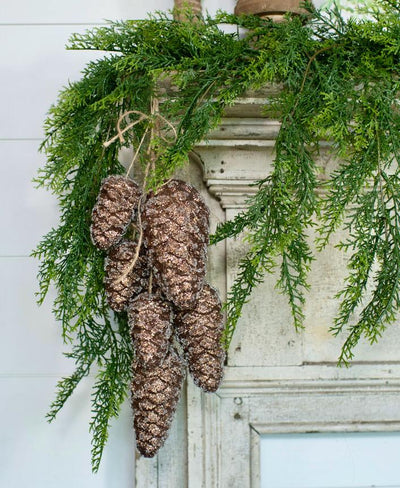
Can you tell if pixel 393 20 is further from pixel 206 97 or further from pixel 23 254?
pixel 23 254

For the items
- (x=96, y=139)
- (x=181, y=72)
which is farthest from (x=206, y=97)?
(x=96, y=139)

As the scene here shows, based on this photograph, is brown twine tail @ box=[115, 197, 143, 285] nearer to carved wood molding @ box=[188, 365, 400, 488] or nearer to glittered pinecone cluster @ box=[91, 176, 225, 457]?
glittered pinecone cluster @ box=[91, 176, 225, 457]

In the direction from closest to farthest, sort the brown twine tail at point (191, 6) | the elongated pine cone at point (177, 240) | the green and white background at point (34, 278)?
the elongated pine cone at point (177, 240), the brown twine tail at point (191, 6), the green and white background at point (34, 278)

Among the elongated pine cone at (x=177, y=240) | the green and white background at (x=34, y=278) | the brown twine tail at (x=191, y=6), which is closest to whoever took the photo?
the elongated pine cone at (x=177, y=240)

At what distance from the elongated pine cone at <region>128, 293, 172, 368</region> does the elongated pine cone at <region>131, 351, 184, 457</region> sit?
0.08ft

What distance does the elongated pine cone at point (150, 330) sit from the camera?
745 millimetres

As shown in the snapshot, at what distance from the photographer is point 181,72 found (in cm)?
80

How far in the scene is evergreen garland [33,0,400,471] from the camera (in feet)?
2.43

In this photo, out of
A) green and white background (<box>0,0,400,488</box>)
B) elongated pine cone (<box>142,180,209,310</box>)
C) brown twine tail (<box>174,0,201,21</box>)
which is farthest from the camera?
green and white background (<box>0,0,400,488</box>)

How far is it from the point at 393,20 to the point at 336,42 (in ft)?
0.25

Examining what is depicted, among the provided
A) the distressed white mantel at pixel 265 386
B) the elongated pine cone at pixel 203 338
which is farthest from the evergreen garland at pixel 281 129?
the distressed white mantel at pixel 265 386

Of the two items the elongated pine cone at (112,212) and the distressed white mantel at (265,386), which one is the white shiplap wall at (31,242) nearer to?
the distressed white mantel at (265,386)

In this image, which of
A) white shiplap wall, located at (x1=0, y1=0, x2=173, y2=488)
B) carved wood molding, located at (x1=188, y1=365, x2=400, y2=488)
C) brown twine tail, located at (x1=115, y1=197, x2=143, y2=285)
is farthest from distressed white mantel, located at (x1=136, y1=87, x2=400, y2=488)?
brown twine tail, located at (x1=115, y1=197, x2=143, y2=285)

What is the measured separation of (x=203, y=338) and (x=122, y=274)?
0.12 m
